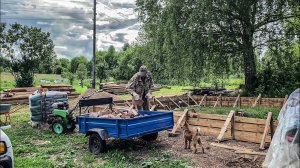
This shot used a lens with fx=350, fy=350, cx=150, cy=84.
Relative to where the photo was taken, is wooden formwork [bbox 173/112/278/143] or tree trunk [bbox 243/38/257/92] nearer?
wooden formwork [bbox 173/112/278/143]

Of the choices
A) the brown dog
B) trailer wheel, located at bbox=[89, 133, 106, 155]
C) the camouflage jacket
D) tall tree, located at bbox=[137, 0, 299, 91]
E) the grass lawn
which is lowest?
the grass lawn

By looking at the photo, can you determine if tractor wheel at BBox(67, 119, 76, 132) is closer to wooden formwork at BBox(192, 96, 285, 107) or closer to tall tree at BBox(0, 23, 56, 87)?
wooden formwork at BBox(192, 96, 285, 107)

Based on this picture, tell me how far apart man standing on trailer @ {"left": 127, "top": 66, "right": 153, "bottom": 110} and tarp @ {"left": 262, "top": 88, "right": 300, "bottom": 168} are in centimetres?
551

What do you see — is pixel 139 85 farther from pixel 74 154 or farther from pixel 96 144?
pixel 74 154

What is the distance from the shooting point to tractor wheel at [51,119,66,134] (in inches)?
456

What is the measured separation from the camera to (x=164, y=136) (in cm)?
1088

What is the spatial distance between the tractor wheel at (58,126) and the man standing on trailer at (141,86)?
2.59 meters

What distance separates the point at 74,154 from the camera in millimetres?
8891

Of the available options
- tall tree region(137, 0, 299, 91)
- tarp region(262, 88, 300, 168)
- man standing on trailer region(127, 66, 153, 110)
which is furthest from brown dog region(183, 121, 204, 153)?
tall tree region(137, 0, 299, 91)

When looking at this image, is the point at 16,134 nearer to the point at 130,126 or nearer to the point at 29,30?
the point at 130,126

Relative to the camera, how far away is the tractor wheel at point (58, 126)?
11594 millimetres

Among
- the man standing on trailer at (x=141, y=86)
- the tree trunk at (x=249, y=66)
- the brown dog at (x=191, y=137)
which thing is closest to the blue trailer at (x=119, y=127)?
the brown dog at (x=191, y=137)

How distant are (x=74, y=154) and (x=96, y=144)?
60cm

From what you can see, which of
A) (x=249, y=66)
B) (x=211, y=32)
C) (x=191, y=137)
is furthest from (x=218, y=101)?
(x=191, y=137)
